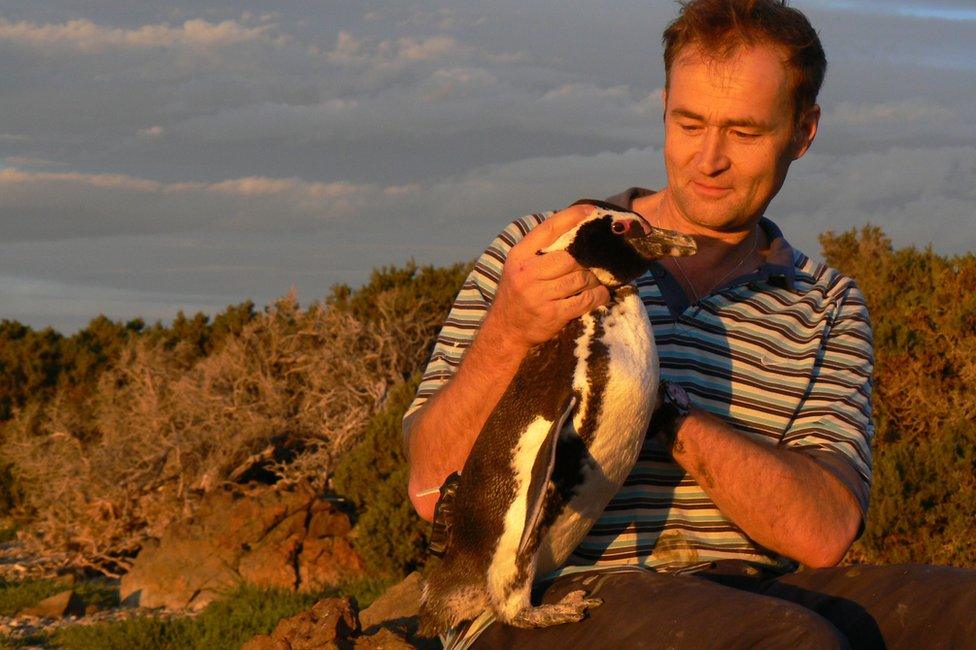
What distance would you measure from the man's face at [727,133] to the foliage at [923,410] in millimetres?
5263

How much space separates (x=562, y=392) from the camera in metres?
3.25

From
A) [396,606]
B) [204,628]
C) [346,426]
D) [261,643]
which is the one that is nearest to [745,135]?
[261,643]

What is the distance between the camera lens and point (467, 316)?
3.83m

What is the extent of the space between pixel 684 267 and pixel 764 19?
85 centimetres

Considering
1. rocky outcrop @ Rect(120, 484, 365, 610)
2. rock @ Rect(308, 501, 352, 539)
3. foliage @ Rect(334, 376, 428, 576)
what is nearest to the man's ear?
foliage @ Rect(334, 376, 428, 576)

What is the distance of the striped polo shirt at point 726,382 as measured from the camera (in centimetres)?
362

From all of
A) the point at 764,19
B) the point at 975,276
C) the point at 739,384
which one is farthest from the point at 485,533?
the point at 975,276

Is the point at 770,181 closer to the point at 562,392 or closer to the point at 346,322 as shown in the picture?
the point at 562,392

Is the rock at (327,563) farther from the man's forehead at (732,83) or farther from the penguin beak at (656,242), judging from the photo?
the penguin beak at (656,242)

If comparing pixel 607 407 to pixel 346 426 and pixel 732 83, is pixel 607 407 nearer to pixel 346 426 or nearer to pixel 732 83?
pixel 732 83

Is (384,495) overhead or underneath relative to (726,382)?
underneath

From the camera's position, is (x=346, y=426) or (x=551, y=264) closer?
(x=551, y=264)

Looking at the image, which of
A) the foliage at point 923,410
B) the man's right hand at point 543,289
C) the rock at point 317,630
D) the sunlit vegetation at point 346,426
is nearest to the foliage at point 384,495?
the sunlit vegetation at point 346,426

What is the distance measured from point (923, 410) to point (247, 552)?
575cm
